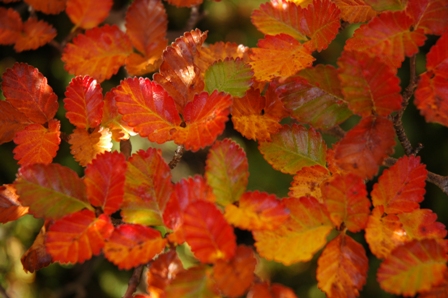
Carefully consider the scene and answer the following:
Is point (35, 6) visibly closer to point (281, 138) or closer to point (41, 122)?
point (41, 122)

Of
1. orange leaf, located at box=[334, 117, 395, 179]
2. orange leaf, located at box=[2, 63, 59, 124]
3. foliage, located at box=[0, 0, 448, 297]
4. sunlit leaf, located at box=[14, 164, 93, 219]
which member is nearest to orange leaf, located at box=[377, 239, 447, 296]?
foliage, located at box=[0, 0, 448, 297]

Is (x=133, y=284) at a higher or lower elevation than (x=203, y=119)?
lower

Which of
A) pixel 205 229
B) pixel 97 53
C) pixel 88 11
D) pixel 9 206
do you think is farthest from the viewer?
pixel 88 11

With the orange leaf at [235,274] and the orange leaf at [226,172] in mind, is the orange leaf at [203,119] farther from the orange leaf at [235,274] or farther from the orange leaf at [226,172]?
the orange leaf at [235,274]

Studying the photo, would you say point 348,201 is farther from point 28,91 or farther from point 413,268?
point 28,91

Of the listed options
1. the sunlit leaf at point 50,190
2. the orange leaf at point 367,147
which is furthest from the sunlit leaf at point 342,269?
the sunlit leaf at point 50,190

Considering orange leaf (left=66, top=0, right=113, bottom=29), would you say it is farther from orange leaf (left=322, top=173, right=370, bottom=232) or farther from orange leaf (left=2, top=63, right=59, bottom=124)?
orange leaf (left=322, top=173, right=370, bottom=232)

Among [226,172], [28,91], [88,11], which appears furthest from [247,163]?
[88,11]
